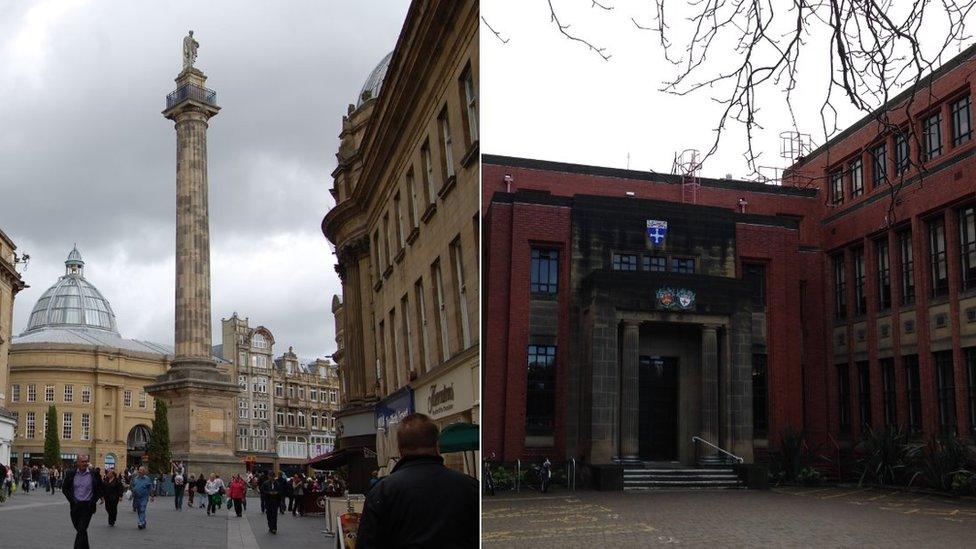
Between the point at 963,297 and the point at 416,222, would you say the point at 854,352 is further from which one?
the point at 416,222

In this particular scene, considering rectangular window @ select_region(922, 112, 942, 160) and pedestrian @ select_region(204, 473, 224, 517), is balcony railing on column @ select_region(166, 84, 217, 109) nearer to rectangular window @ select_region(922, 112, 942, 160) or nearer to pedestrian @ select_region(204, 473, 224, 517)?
pedestrian @ select_region(204, 473, 224, 517)

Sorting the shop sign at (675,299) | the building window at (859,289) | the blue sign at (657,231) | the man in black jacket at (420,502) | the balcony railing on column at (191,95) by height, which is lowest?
the man in black jacket at (420,502)

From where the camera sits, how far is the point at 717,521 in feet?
23.1

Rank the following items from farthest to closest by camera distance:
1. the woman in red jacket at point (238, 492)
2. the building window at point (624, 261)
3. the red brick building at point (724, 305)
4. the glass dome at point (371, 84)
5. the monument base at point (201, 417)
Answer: the monument base at point (201, 417)
the woman in red jacket at point (238, 492)
the building window at point (624, 261)
the red brick building at point (724, 305)
the glass dome at point (371, 84)

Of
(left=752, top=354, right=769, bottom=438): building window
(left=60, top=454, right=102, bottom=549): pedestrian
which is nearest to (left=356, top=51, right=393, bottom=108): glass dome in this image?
(left=752, top=354, right=769, bottom=438): building window

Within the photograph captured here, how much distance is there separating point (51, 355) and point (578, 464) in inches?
3723

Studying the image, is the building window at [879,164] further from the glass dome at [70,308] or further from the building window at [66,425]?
the building window at [66,425]

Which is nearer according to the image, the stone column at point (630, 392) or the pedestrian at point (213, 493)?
the stone column at point (630, 392)

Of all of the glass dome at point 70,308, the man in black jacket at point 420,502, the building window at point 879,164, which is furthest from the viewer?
the glass dome at point 70,308

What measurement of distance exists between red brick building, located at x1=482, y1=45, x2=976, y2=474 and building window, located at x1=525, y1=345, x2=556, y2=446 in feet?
0.06

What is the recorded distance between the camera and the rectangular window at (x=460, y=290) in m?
3.72

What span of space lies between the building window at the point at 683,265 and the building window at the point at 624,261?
25.7 inches

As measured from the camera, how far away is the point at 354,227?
5070 mm

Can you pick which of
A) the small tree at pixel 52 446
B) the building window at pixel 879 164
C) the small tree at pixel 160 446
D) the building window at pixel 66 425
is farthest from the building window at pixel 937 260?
the building window at pixel 66 425
